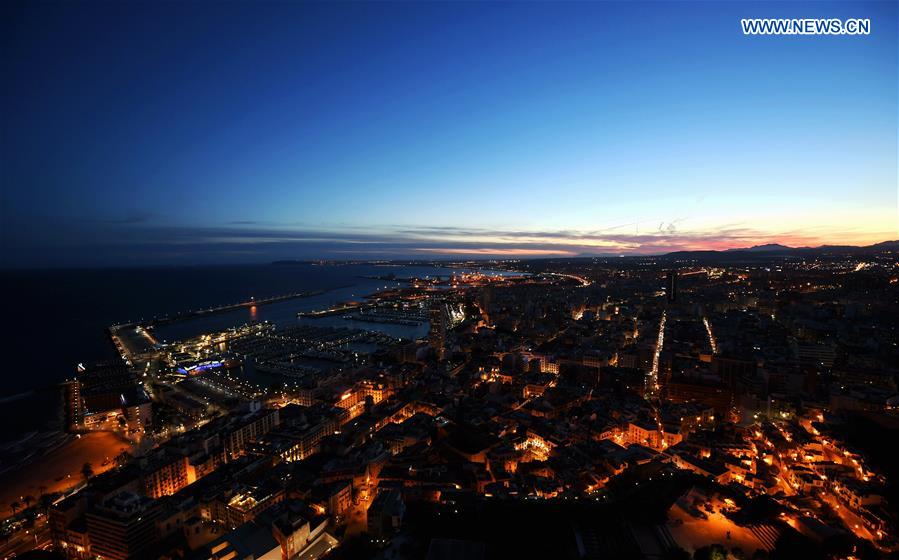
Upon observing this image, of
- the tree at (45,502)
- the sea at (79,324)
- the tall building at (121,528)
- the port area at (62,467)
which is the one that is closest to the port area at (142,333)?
the sea at (79,324)

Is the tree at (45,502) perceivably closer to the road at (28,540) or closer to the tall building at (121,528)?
the road at (28,540)

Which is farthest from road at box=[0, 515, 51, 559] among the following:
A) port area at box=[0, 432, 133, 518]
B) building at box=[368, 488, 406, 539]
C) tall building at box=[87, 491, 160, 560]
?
building at box=[368, 488, 406, 539]

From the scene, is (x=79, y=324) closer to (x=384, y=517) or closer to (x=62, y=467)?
(x=62, y=467)

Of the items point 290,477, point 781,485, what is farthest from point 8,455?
point 781,485

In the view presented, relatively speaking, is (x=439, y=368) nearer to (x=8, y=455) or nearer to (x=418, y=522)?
(x=418, y=522)

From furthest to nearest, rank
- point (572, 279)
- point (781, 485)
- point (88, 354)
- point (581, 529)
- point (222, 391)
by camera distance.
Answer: point (572, 279)
point (88, 354)
point (222, 391)
point (781, 485)
point (581, 529)

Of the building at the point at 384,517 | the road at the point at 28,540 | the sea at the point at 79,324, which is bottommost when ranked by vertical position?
the road at the point at 28,540

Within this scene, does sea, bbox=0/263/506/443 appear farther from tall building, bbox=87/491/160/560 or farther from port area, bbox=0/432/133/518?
tall building, bbox=87/491/160/560

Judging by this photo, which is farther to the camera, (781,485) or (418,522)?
(781,485)
